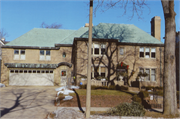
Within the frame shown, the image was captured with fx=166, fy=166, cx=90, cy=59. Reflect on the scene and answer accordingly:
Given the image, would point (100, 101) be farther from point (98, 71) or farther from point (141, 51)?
point (141, 51)

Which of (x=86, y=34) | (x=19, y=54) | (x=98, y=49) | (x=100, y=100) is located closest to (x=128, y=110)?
(x=100, y=100)

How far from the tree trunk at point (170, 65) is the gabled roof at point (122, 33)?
12.2 meters

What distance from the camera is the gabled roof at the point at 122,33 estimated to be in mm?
21469

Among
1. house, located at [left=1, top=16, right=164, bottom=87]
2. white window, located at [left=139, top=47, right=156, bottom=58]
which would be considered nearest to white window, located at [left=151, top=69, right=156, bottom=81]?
house, located at [left=1, top=16, right=164, bottom=87]

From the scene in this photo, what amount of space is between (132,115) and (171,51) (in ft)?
13.0

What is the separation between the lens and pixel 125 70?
21578mm

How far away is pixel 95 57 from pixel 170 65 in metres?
12.2

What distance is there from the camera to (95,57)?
20438mm

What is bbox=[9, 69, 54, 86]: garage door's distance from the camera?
73.7 ft

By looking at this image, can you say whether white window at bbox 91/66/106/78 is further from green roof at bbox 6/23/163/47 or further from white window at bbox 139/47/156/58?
white window at bbox 139/47/156/58

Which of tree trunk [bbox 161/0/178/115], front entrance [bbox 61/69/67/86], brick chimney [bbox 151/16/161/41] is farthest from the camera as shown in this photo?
brick chimney [bbox 151/16/161/41]

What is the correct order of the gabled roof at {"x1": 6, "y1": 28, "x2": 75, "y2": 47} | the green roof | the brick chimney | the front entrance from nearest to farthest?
the green roof < the front entrance < the gabled roof at {"x1": 6, "y1": 28, "x2": 75, "y2": 47} < the brick chimney

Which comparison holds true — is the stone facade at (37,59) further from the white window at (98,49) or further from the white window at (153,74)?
the white window at (153,74)

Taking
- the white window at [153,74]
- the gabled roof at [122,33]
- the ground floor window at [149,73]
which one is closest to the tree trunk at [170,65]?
the gabled roof at [122,33]
